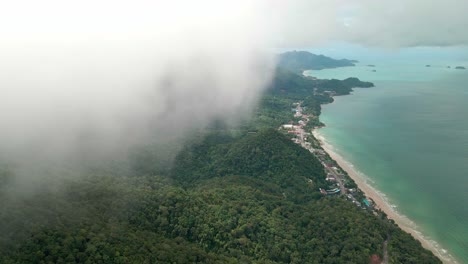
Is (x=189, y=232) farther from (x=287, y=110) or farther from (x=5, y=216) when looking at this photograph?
(x=287, y=110)

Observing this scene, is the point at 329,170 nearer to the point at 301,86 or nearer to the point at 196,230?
the point at 196,230

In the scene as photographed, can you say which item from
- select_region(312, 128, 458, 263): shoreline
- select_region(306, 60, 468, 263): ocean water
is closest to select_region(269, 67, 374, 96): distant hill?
select_region(306, 60, 468, 263): ocean water

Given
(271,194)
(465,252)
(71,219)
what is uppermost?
(71,219)

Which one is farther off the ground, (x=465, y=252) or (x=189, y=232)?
(x=189, y=232)

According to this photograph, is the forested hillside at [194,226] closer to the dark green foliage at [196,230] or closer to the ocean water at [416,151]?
the dark green foliage at [196,230]

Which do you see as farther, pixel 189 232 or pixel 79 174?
pixel 79 174

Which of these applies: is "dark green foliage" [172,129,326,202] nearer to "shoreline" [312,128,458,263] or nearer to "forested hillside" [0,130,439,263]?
"forested hillside" [0,130,439,263]

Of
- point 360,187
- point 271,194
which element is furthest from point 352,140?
point 271,194
